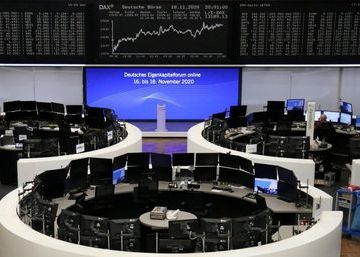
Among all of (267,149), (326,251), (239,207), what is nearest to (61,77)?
(267,149)

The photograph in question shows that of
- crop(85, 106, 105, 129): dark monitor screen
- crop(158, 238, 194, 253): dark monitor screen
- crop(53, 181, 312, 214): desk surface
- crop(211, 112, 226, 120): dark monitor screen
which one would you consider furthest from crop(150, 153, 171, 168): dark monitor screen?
crop(85, 106, 105, 129): dark monitor screen

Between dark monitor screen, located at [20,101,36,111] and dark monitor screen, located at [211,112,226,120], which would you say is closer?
dark monitor screen, located at [211,112,226,120]

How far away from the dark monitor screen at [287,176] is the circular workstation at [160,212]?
3 cm

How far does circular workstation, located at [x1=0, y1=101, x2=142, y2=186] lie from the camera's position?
34.1 feet

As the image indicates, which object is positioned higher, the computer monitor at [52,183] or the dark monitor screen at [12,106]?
the dark monitor screen at [12,106]

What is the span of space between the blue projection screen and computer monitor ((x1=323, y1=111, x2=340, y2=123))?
3046 millimetres

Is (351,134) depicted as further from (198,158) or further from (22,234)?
(22,234)

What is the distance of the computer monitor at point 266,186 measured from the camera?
935cm

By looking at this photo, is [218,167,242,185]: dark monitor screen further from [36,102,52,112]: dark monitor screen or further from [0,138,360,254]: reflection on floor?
[36,102,52,112]: dark monitor screen

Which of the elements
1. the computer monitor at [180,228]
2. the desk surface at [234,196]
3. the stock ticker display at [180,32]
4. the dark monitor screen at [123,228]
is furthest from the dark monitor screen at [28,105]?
the computer monitor at [180,228]

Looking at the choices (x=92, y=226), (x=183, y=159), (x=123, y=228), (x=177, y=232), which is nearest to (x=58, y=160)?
(x=183, y=159)

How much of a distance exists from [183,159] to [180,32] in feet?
21.2

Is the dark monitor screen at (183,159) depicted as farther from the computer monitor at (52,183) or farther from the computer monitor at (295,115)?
the computer monitor at (295,115)

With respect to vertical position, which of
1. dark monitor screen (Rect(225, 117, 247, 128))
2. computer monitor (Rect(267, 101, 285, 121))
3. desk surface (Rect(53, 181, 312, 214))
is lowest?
desk surface (Rect(53, 181, 312, 214))
